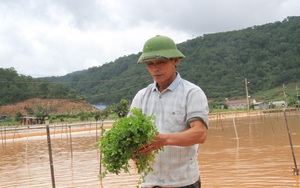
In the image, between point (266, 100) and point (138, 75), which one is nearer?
point (266, 100)

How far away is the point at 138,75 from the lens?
85.9 meters

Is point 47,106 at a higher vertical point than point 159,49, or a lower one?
higher

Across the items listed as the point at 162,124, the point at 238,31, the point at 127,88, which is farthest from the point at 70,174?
the point at 238,31

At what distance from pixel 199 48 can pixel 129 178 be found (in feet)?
281

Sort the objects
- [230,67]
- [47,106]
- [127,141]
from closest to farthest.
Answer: [127,141] → [47,106] → [230,67]

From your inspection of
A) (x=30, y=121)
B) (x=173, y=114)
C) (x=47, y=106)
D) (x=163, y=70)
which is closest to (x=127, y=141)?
(x=173, y=114)

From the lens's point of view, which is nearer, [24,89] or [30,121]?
[30,121]

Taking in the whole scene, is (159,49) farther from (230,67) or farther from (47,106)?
(230,67)

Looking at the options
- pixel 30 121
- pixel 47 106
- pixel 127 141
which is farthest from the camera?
pixel 47 106

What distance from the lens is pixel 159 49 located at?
1935 mm

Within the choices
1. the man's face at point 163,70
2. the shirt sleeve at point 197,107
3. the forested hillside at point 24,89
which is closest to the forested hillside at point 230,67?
the forested hillside at point 24,89

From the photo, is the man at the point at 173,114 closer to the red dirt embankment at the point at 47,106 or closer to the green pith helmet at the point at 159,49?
the green pith helmet at the point at 159,49

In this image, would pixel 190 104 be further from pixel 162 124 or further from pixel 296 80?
pixel 296 80

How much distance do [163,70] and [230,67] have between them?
85.2 m
